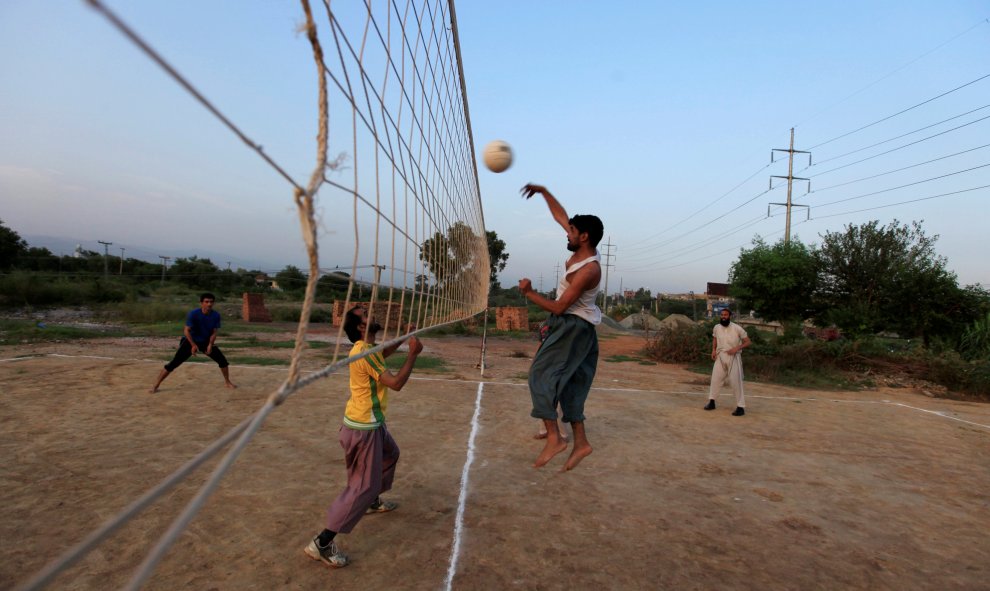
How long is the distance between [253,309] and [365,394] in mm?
17513

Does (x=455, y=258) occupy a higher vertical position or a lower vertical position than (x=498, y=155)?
lower

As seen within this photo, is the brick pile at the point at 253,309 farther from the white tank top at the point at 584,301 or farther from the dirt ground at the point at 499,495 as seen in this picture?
the white tank top at the point at 584,301

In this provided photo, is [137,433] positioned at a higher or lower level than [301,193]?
lower

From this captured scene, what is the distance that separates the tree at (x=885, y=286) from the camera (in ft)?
57.5

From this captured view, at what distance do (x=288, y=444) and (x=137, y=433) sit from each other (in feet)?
4.58

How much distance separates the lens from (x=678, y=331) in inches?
562

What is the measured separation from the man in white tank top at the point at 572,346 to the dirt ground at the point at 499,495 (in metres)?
0.56

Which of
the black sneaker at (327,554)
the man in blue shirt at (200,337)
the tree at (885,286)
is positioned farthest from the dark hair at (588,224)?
the tree at (885,286)

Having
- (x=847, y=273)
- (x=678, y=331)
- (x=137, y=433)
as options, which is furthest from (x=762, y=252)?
(x=137, y=433)

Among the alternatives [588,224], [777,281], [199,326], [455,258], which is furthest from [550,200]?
[777,281]

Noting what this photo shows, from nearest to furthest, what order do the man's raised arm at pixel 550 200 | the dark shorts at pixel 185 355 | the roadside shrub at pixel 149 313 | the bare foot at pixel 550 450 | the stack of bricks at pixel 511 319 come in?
1. the bare foot at pixel 550 450
2. the man's raised arm at pixel 550 200
3. the dark shorts at pixel 185 355
4. the roadside shrub at pixel 149 313
5. the stack of bricks at pixel 511 319

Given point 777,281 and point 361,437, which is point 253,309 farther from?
point 777,281

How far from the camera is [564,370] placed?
131 inches

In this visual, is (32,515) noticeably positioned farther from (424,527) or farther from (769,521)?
(769,521)
